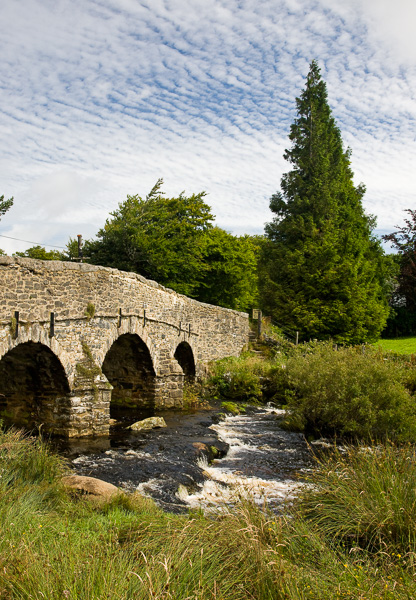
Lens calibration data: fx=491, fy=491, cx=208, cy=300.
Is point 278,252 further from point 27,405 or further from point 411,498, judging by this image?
point 411,498

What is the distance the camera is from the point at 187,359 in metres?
19.2

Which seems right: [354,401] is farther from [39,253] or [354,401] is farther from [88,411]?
[39,253]

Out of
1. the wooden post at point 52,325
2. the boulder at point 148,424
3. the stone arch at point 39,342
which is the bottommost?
the boulder at point 148,424

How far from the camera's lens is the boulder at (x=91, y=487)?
612 centimetres

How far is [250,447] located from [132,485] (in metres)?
3.82

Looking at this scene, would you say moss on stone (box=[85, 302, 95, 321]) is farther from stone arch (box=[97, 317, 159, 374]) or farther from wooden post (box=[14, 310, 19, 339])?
wooden post (box=[14, 310, 19, 339])

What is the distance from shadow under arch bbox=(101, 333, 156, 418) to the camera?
49.9 feet

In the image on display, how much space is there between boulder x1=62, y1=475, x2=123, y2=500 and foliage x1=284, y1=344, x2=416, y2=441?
5721 millimetres

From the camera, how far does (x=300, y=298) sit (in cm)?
2619

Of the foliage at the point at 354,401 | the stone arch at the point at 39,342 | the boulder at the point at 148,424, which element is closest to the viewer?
the stone arch at the point at 39,342

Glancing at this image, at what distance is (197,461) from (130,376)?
22.6ft

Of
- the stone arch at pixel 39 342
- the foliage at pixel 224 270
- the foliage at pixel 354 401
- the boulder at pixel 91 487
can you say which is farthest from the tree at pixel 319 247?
the boulder at pixel 91 487

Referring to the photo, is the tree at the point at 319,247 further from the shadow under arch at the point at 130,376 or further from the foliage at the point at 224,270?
the shadow under arch at the point at 130,376

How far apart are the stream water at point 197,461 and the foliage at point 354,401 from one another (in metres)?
0.75
